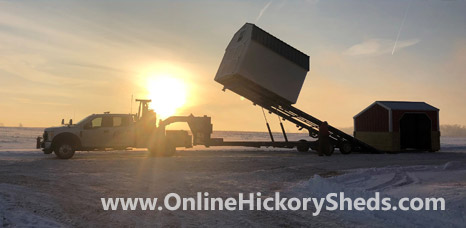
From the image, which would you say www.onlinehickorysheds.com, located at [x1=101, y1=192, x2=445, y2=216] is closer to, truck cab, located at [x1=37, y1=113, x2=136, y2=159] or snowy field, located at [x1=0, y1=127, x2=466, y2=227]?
snowy field, located at [x1=0, y1=127, x2=466, y2=227]

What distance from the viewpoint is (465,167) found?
1234 centimetres

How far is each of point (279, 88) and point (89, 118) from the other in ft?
31.4

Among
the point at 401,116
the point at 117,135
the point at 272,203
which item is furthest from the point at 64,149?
the point at 401,116

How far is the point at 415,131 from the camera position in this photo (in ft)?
84.6

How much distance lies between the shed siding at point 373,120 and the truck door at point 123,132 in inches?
692

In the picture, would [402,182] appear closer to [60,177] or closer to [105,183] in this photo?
[105,183]

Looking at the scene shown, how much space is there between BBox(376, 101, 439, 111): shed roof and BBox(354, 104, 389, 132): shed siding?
394 millimetres

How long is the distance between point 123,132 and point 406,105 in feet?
66.3

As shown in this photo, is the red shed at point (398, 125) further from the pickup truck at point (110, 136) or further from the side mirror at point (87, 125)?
the side mirror at point (87, 125)

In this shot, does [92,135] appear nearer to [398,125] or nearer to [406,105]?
[398,125]

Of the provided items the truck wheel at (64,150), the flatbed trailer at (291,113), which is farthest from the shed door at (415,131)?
the truck wheel at (64,150)

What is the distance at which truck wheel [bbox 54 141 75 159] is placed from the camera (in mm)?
15086

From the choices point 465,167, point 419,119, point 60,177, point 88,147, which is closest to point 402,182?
point 465,167

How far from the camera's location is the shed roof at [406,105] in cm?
2363
